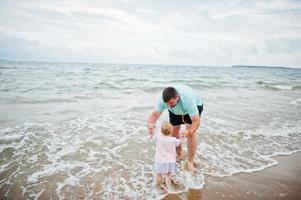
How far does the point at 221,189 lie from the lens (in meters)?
4.14

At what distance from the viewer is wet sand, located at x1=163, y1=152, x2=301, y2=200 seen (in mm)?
3934

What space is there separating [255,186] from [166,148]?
1696mm

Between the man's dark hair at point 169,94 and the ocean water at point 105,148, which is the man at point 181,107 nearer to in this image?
the man's dark hair at point 169,94

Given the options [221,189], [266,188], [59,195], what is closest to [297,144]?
[266,188]

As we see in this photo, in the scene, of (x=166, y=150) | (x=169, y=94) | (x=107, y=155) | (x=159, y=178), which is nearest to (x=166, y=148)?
(x=166, y=150)

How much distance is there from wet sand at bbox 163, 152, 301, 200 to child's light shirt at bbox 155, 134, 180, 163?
0.59m

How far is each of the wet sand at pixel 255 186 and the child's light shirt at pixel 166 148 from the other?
1.93 feet

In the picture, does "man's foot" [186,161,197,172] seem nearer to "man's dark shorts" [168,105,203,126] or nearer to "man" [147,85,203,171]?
"man" [147,85,203,171]

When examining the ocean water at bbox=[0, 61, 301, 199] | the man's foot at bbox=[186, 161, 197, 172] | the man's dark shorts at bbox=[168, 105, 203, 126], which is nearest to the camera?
the ocean water at bbox=[0, 61, 301, 199]

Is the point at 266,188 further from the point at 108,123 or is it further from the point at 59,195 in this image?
the point at 108,123

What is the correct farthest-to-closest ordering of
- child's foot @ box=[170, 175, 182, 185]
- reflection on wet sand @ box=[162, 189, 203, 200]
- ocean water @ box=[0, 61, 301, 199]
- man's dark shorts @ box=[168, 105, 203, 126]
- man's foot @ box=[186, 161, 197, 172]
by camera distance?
man's foot @ box=[186, 161, 197, 172], man's dark shorts @ box=[168, 105, 203, 126], child's foot @ box=[170, 175, 182, 185], ocean water @ box=[0, 61, 301, 199], reflection on wet sand @ box=[162, 189, 203, 200]

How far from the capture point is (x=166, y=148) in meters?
4.03

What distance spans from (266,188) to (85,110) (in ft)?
23.4

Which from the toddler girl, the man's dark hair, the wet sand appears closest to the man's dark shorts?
the toddler girl
